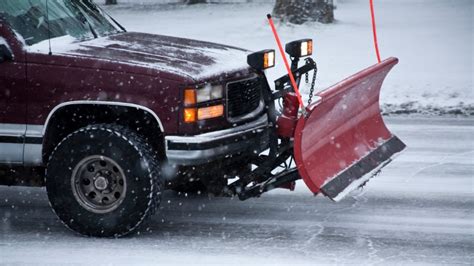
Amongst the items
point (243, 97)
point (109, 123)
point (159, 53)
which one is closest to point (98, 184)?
point (109, 123)

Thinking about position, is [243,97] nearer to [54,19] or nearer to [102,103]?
[102,103]

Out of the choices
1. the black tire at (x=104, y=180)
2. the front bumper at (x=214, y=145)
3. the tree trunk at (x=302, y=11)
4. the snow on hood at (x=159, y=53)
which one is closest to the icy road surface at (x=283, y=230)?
the black tire at (x=104, y=180)

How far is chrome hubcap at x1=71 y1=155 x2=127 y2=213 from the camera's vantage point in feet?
21.4

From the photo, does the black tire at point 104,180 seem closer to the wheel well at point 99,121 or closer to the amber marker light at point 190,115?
the wheel well at point 99,121

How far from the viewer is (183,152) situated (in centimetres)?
643

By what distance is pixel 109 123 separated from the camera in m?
6.76

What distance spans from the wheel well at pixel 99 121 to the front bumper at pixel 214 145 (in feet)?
0.56

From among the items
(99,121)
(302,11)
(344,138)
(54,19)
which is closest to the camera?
(99,121)

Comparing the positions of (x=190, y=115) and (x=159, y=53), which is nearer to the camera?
(x=190, y=115)

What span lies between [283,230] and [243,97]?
953 millimetres

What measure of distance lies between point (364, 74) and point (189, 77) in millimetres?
1428

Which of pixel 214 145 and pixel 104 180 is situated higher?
pixel 214 145

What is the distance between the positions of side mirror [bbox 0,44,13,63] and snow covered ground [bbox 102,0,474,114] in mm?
6626

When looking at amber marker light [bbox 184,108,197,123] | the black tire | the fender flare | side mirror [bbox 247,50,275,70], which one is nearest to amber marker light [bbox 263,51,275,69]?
side mirror [bbox 247,50,275,70]
